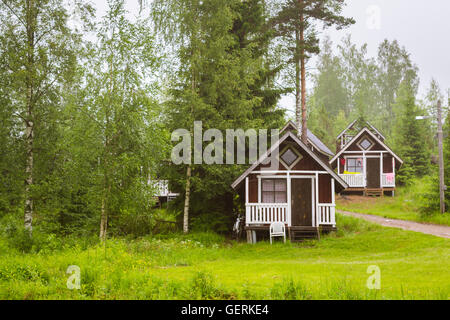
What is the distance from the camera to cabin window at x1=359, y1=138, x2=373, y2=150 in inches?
1208

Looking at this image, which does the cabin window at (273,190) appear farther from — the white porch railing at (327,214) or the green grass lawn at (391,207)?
the green grass lawn at (391,207)

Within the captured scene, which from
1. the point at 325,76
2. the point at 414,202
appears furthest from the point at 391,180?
the point at 325,76

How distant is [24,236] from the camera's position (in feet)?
40.2

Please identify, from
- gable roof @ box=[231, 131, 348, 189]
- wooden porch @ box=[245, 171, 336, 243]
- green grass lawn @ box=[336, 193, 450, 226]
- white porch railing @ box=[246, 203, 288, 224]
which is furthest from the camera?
green grass lawn @ box=[336, 193, 450, 226]

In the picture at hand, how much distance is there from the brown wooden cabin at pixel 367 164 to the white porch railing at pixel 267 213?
48.6ft

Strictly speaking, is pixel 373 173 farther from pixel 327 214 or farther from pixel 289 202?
pixel 289 202

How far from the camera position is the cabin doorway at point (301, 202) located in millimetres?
16750

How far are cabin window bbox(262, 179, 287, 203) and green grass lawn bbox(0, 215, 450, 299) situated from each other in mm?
2483

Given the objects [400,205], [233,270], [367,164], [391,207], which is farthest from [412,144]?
[233,270]

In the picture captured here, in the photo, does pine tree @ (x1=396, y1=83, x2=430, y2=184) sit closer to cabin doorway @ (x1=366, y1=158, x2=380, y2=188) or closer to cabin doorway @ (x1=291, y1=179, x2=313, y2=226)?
cabin doorway @ (x1=366, y1=158, x2=380, y2=188)

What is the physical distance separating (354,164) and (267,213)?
57.3 ft

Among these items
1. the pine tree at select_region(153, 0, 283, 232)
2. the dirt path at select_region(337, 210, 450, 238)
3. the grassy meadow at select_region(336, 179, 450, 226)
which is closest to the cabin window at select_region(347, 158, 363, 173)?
the grassy meadow at select_region(336, 179, 450, 226)

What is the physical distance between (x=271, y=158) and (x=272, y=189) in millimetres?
1515
